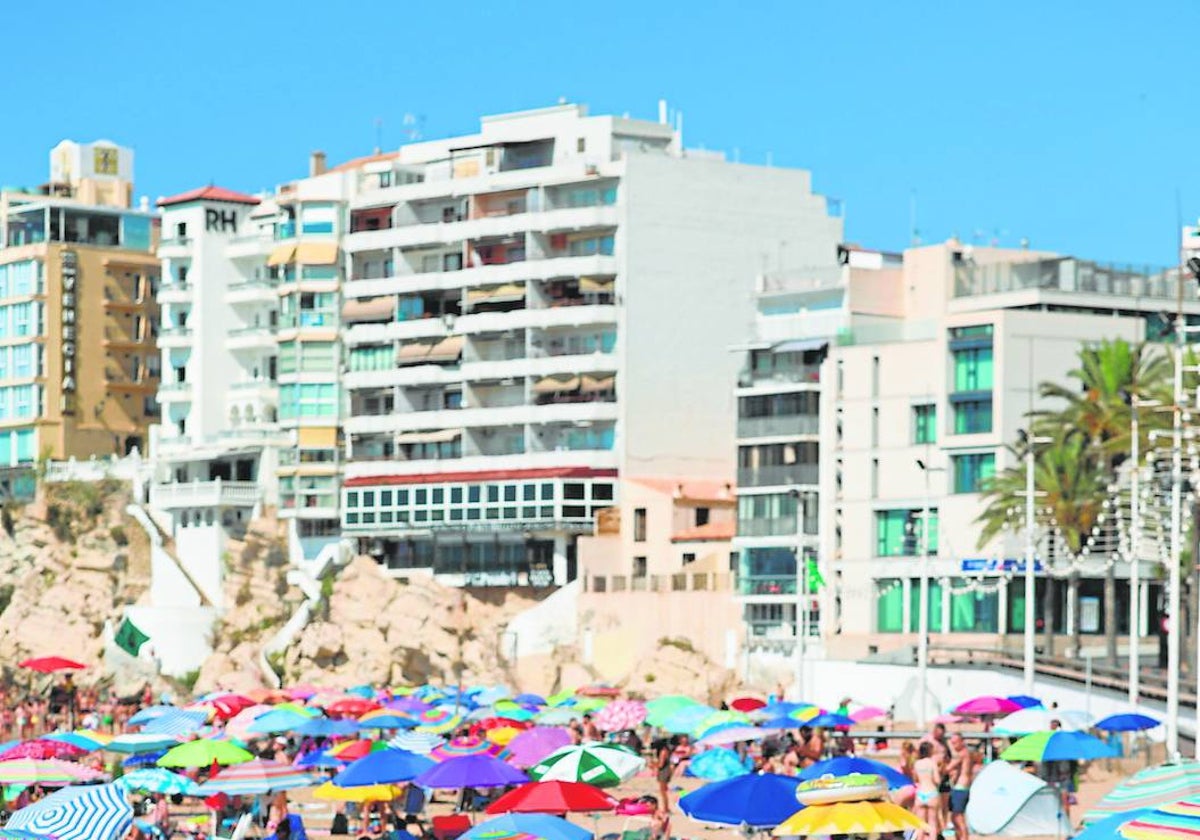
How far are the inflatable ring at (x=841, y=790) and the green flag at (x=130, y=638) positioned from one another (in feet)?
211

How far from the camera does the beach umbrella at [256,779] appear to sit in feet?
133

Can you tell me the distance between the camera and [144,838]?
3944 cm

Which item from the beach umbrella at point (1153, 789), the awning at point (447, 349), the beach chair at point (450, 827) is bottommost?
the beach chair at point (450, 827)

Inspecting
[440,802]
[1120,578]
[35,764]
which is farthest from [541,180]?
[35,764]

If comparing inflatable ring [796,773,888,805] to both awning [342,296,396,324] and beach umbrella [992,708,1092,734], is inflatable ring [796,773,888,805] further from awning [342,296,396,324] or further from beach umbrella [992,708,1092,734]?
awning [342,296,396,324]

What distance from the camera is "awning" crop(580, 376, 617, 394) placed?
8850 centimetres

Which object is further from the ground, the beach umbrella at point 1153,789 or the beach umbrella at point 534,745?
the beach umbrella at point 1153,789

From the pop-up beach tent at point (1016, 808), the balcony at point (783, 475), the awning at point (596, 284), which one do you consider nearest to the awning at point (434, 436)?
the awning at point (596, 284)

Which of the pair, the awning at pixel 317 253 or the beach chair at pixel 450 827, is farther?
the awning at pixel 317 253

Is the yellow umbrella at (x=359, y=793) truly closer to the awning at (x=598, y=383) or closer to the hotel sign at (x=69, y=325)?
the awning at (x=598, y=383)

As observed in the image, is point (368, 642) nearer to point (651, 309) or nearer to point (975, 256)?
point (651, 309)

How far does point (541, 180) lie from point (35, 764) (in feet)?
163

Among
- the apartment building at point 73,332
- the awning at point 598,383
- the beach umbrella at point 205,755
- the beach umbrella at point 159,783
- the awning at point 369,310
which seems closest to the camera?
the beach umbrella at point 159,783

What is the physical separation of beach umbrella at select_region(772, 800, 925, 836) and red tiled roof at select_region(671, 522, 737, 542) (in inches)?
2166
